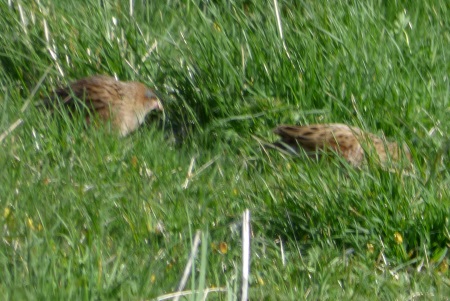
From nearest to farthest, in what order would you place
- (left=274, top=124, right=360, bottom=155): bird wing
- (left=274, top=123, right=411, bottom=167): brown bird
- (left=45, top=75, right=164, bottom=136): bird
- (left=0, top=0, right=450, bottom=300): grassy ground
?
(left=0, top=0, right=450, bottom=300): grassy ground → (left=274, top=123, right=411, bottom=167): brown bird → (left=274, top=124, right=360, bottom=155): bird wing → (left=45, top=75, right=164, bottom=136): bird

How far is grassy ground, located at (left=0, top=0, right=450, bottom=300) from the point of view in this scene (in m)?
4.46

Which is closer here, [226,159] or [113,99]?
[226,159]

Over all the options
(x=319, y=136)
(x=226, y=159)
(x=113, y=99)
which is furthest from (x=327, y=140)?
(x=113, y=99)

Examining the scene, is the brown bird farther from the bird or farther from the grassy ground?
the bird

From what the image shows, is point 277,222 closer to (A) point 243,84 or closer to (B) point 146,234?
(B) point 146,234

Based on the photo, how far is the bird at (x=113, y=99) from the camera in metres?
6.44

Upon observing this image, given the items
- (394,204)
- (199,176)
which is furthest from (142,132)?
(394,204)

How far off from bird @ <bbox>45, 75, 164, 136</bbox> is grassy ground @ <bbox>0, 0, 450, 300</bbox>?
0.15 metres

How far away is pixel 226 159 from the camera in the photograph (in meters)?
5.98

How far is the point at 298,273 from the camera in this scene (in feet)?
15.3

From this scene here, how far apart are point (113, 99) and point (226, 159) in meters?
1.28

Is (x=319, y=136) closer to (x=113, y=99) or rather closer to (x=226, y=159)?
(x=226, y=159)

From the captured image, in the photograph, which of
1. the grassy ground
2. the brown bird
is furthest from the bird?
the brown bird

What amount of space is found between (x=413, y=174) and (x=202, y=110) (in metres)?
1.78
